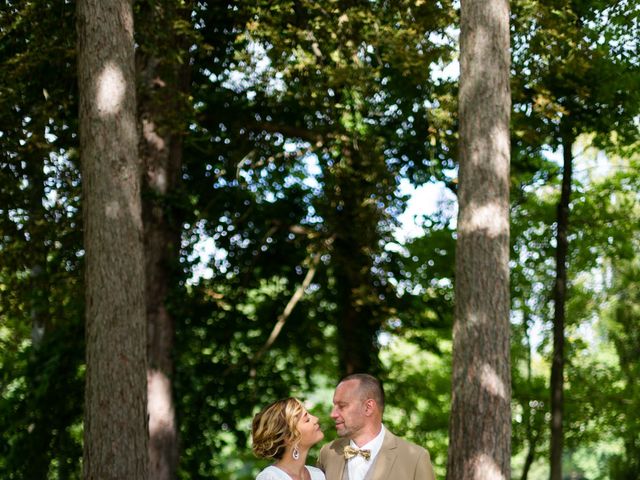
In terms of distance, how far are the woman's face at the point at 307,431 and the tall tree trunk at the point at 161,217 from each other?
8.88m

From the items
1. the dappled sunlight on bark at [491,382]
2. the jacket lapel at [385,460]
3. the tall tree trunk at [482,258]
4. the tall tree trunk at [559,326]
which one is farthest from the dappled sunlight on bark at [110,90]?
the tall tree trunk at [559,326]

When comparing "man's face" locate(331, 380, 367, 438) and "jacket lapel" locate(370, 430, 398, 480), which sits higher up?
"man's face" locate(331, 380, 367, 438)

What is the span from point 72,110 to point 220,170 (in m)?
3.30

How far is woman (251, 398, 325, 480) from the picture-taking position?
6.07 m

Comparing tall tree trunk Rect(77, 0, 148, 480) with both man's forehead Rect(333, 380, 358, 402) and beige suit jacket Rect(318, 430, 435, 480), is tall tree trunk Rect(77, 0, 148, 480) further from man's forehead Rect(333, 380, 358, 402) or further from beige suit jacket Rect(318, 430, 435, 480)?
man's forehead Rect(333, 380, 358, 402)

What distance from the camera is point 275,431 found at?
6.09 metres

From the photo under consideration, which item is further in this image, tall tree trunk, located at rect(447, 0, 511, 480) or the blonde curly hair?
tall tree trunk, located at rect(447, 0, 511, 480)

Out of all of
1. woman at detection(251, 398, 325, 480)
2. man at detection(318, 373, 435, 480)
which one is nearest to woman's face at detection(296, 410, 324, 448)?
woman at detection(251, 398, 325, 480)

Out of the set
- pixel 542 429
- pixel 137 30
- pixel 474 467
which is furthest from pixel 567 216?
pixel 474 467

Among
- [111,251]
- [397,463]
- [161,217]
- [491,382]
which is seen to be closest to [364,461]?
[397,463]

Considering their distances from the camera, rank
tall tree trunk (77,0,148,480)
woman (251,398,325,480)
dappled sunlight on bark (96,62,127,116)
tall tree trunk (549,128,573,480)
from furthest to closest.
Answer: tall tree trunk (549,128,573,480)
dappled sunlight on bark (96,62,127,116)
tall tree trunk (77,0,148,480)
woman (251,398,325,480)

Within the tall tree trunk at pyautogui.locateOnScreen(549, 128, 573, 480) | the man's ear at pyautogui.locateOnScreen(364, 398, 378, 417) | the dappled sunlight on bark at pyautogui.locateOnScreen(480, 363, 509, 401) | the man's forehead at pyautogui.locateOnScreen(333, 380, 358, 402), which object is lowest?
the man's ear at pyautogui.locateOnScreen(364, 398, 378, 417)

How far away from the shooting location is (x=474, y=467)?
921 centimetres

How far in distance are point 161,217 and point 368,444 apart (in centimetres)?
1058
